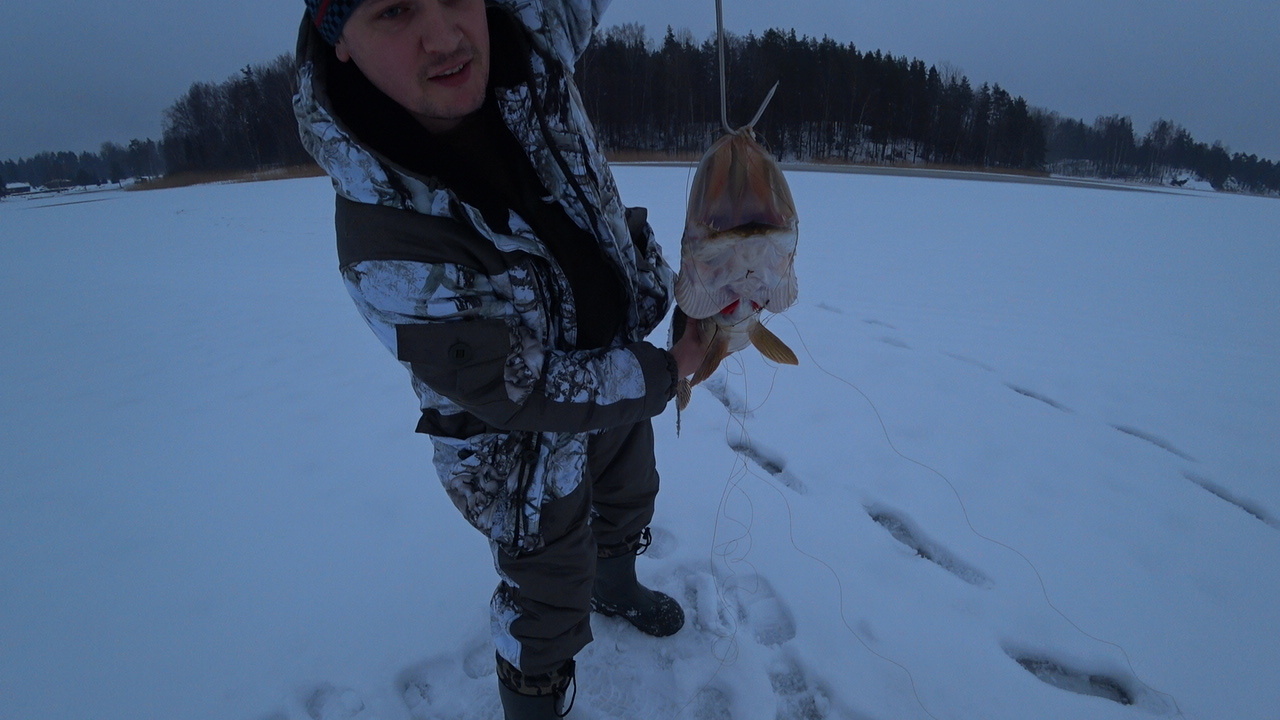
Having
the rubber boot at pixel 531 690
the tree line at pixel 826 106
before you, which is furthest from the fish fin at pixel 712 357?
the tree line at pixel 826 106

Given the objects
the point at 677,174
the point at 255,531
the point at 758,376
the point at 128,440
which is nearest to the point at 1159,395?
the point at 758,376

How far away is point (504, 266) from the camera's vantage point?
1236 mm

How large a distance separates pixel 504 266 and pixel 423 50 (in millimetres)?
442

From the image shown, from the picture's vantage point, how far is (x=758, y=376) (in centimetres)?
400

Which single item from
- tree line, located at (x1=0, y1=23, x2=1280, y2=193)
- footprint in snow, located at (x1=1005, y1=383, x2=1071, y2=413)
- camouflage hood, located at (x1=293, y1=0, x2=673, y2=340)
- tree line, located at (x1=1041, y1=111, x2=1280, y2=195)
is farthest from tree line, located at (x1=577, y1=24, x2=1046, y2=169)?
tree line, located at (x1=1041, y1=111, x2=1280, y2=195)

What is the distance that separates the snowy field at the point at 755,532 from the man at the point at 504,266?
2.51 ft

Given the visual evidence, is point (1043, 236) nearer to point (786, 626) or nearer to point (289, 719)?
point (786, 626)

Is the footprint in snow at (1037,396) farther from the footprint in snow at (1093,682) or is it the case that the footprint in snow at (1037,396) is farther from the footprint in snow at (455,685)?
the footprint in snow at (455,685)

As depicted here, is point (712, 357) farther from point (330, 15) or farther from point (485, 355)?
point (330, 15)

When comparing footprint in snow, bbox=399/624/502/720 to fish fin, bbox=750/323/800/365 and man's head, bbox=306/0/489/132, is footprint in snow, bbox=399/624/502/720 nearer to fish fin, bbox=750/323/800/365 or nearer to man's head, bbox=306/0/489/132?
fish fin, bbox=750/323/800/365

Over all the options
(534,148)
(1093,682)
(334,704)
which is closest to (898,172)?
(1093,682)

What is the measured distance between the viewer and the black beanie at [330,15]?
42.6 inches

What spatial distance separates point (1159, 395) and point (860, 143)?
27.4m

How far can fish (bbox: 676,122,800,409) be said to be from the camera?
4.37 ft
